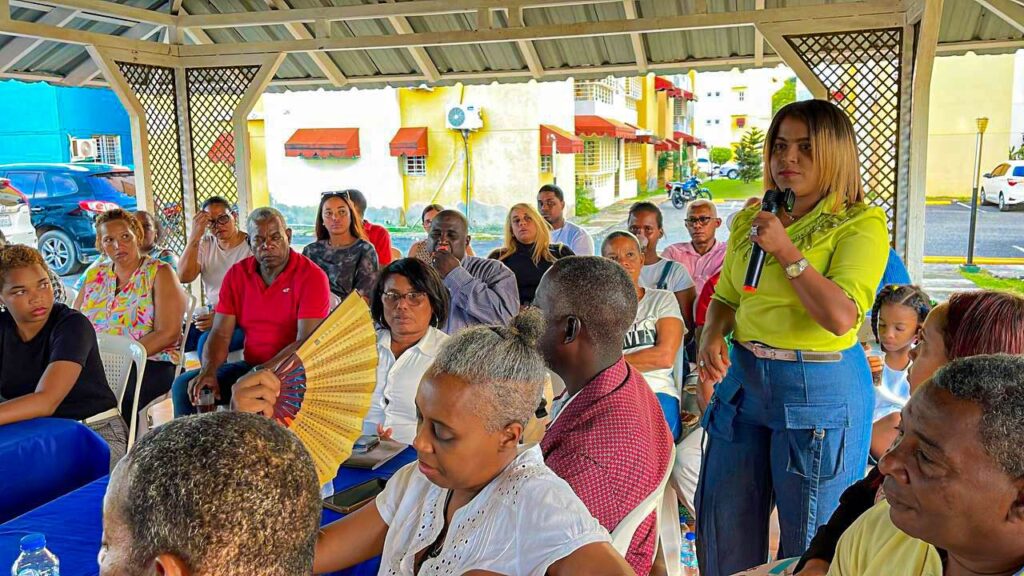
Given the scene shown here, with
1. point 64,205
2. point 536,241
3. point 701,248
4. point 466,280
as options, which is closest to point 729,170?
point 64,205

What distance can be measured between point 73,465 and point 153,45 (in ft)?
19.8

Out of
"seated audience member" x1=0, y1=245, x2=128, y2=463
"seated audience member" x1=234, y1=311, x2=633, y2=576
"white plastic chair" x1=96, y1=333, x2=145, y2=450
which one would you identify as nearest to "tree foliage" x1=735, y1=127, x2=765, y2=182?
"white plastic chair" x1=96, y1=333, x2=145, y2=450

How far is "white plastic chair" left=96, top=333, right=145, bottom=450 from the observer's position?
390cm

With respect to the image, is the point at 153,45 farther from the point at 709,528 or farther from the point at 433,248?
the point at 709,528

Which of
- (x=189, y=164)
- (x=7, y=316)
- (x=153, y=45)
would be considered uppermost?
(x=153, y=45)

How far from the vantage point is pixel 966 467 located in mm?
1217

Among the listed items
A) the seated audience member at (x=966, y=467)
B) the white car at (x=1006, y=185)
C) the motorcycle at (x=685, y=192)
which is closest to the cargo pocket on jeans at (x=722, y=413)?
the seated audience member at (x=966, y=467)

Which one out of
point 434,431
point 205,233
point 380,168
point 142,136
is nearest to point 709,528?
point 434,431

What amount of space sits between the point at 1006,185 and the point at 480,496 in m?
20.6

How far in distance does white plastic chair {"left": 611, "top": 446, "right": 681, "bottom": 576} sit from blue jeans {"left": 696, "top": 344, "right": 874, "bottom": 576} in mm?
81

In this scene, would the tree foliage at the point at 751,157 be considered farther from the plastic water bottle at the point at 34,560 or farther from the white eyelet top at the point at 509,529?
the plastic water bottle at the point at 34,560

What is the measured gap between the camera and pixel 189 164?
8.23 m

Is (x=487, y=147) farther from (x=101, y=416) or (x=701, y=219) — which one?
(x=101, y=416)

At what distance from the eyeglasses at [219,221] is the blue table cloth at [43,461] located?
3.28 m
